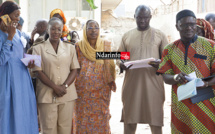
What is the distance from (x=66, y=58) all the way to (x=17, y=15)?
0.85 meters

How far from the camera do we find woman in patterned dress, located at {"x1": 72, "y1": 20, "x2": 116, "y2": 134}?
3654mm

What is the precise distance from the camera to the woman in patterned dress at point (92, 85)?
3.65 m

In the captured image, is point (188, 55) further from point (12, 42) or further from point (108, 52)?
point (12, 42)

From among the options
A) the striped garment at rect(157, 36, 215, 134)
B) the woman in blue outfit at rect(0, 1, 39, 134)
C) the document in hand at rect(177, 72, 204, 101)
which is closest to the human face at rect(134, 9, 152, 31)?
the striped garment at rect(157, 36, 215, 134)

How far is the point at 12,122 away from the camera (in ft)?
9.62

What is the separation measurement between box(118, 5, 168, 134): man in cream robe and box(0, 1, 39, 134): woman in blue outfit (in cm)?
142

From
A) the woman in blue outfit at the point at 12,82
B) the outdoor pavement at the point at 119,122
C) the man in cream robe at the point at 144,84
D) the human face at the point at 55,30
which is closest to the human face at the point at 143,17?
the man in cream robe at the point at 144,84

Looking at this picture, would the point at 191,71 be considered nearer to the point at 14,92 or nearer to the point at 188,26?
the point at 188,26

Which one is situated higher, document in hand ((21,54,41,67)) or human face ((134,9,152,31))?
human face ((134,9,152,31))

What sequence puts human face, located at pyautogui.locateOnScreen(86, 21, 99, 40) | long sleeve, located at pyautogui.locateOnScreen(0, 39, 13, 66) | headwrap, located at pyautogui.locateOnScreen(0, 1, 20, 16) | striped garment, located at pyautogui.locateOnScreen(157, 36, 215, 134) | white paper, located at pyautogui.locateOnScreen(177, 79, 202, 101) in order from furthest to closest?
human face, located at pyautogui.locateOnScreen(86, 21, 99, 40)
headwrap, located at pyautogui.locateOnScreen(0, 1, 20, 16)
long sleeve, located at pyautogui.locateOnScreen(0, 39, 13, 66)
striped garment, located at pyautogui.locateOnScreen(157, 36, 215, 134)
white paper, located at pyautogui.locateOnScreen(177, 79, 202, 101)

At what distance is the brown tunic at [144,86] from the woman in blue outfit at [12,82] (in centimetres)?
148

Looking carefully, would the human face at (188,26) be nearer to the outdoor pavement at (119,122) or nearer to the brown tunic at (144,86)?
the brown tunic at (144,86)

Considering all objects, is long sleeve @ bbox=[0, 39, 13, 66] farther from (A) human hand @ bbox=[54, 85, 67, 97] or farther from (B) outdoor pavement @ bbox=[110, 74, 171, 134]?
(B) outdoor pavement @ bbox=[110, 74, 171, 134]

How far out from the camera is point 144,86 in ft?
11.8
